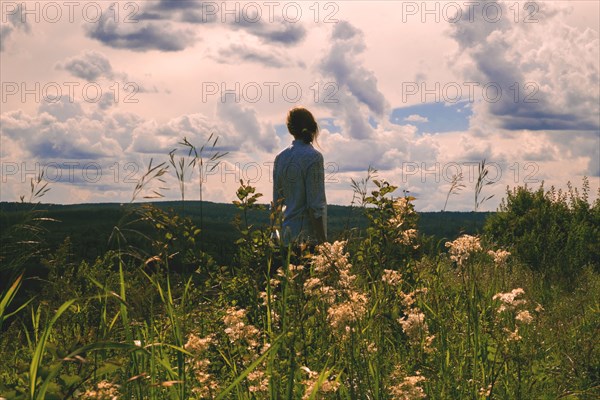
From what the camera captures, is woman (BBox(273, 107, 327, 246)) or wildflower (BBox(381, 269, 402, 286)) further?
woman (BBox(273, 107, 327, 246))

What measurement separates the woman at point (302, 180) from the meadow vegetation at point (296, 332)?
57 cm

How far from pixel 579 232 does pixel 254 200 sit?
27.3 ft

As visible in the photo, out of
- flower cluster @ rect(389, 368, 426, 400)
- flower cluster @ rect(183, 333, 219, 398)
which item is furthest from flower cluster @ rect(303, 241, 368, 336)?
flower cluster @ rect(183, 333, 219, 398)

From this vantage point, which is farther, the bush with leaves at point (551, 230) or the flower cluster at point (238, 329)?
the bush with leaves at point (551, 230)

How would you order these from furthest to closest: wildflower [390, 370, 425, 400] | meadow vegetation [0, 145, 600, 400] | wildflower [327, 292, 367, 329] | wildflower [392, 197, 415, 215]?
1. wildflower [392, 197, 415, 215]
2. wildflower [327, 292, 367, 329]
3. wildflower [390, 370, 425, 400]
4. meadow vegetation [0, 145, 600, 400]

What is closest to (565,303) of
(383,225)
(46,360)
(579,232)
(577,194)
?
(383,225)

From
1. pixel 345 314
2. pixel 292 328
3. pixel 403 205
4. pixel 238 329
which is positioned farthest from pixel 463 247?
pixel 403 205

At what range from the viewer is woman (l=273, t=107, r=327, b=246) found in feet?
21.1

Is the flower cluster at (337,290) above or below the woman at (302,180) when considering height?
below

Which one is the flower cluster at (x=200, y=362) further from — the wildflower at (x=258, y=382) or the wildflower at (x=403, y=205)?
the wildflower at (x=403, y=205)

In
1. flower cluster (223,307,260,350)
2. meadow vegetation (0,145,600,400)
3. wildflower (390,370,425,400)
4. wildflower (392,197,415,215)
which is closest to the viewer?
meadow vegetation (0,145,600,400)

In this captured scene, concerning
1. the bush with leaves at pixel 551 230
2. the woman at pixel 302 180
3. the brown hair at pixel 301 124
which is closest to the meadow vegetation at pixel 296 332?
the woman at pixel 302 180

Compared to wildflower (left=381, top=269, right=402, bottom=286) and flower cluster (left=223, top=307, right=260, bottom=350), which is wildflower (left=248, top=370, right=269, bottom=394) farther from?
wildflower (left=381, top=269, right=402, bottom=286)

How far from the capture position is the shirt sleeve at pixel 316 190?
643 cm
